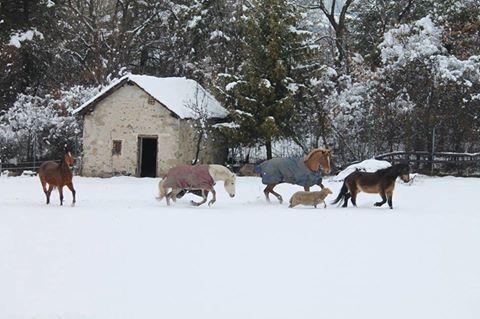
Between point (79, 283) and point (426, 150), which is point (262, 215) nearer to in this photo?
point (79, 283)

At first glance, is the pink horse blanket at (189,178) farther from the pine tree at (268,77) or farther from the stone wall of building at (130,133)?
the stone wall of building at (130,133)

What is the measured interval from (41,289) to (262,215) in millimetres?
6520

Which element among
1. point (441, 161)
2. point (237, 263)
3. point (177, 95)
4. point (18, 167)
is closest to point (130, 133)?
point (177, 95)

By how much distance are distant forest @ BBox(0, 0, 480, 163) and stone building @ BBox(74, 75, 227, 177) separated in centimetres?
165

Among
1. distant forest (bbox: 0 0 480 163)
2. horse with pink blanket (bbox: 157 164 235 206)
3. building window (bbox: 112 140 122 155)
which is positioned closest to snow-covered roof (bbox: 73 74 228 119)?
distant forest (bbox: 0 0 480 163)

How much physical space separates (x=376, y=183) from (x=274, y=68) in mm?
13447

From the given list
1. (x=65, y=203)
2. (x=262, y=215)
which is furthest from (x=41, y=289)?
(x=65, y=203)

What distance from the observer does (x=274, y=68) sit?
88.5ft

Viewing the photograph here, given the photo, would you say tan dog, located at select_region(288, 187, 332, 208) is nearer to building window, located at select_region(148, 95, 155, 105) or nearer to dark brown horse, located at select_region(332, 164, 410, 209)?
dark brown horse, located at select_region(332, 164, 410, 209)

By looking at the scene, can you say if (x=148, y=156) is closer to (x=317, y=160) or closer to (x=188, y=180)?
(x=317, y=160)

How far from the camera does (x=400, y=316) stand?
6117mm

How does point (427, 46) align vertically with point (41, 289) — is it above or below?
above

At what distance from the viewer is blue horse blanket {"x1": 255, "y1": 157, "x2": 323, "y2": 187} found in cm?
1555

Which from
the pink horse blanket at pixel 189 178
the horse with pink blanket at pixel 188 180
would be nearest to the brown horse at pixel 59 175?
the horse with pink blanket at pixel 188 180
